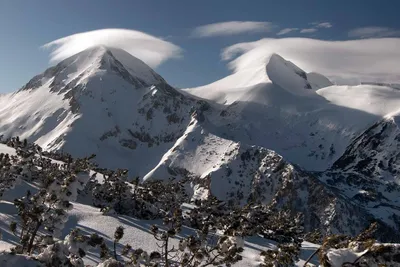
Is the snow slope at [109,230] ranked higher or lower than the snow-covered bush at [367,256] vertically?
lower

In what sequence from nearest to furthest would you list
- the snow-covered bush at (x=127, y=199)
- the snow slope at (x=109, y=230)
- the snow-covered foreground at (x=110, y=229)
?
the snow slope at (x=109, y=230)
the snow-covered foreground at (x=110, y=229)
the snow-covered bush at (x=127, y=199)

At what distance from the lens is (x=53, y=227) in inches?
1029

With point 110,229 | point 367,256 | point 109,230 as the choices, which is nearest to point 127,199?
point 110,229

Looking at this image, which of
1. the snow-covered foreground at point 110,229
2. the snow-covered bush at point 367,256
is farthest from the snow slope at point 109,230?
the snow-covered bush at point 367,256

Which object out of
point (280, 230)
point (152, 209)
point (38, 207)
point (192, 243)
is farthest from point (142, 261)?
point (280, 230)

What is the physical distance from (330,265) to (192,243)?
43.0ft

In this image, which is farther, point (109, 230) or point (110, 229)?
point (110, 229)

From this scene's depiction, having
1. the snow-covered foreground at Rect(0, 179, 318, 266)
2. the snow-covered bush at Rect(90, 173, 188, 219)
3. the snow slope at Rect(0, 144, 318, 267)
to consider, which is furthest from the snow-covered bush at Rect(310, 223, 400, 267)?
the snow-covered bush at Rect(90, 173, 188, 219)

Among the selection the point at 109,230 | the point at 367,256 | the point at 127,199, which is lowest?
the point at 109,230

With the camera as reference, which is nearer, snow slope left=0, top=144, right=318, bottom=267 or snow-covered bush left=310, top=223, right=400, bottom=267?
snow-covered bush left=310, top=223, right=400, bottom=267

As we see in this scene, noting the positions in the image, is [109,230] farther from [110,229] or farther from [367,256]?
[367,256]

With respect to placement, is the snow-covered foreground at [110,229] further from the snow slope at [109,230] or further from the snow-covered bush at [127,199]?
the snow-covered bush at [127,199]

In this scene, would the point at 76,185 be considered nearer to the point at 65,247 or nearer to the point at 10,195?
the point at 65,247

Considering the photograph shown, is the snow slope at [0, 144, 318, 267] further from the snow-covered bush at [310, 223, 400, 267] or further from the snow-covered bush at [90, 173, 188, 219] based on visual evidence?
the snow-covered bush at [310, 223, 400, 267]
